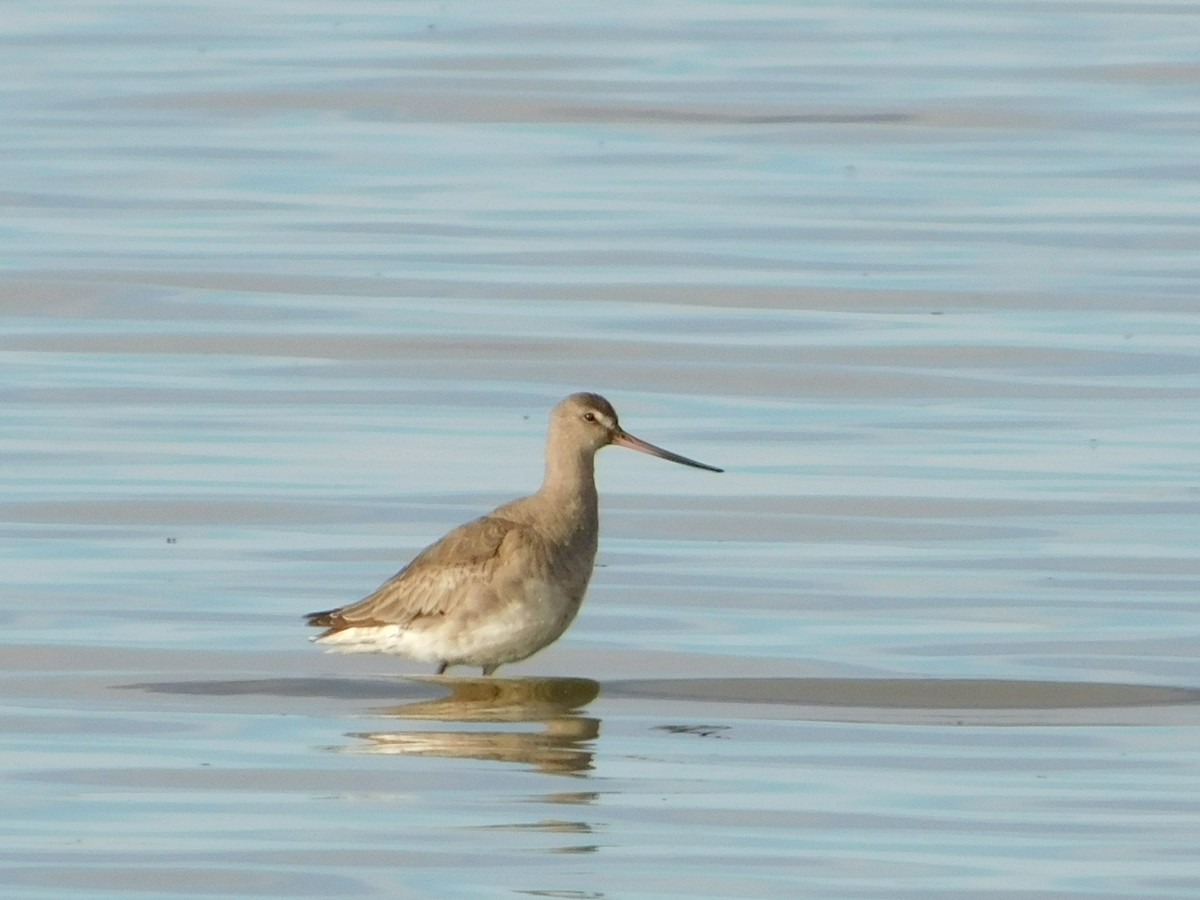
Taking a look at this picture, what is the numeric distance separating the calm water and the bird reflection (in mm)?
29

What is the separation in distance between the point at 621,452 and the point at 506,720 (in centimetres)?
436

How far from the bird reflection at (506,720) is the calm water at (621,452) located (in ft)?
0.09

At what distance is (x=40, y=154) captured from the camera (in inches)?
803

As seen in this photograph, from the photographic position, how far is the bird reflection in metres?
9.05

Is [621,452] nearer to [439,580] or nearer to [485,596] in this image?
[439,580]

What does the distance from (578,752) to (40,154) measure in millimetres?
12294

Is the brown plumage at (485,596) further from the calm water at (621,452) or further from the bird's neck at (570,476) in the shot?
the calm water at (621,452)

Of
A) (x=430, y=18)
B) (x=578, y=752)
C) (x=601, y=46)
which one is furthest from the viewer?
(x=430, y=18)

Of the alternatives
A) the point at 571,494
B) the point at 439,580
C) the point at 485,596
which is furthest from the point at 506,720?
the point at 571,494

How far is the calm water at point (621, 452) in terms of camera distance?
8336mm

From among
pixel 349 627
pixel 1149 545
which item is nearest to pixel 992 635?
pixel 1149 545

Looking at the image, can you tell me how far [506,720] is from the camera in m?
9.63

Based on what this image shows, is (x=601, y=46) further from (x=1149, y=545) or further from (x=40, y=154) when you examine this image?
(x=1149, y=545)

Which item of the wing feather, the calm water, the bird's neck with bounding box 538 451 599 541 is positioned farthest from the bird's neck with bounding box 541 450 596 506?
the calm water
